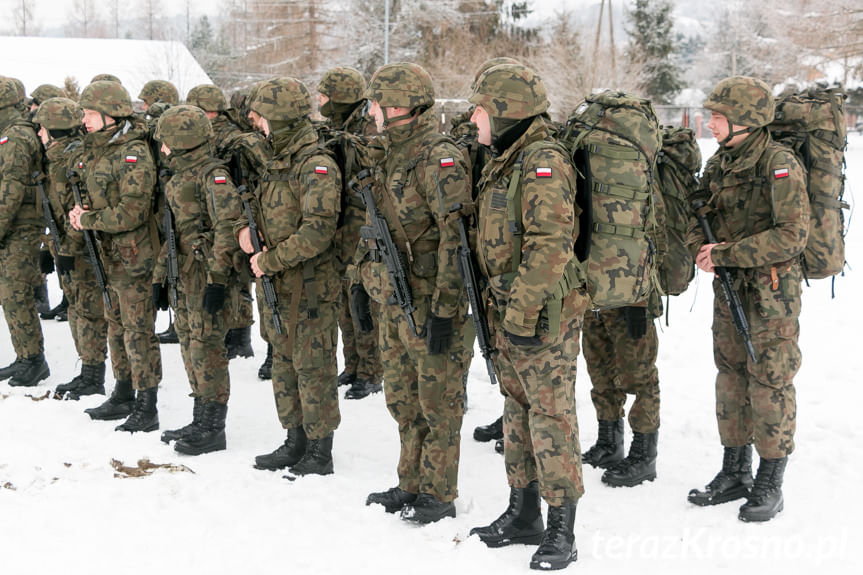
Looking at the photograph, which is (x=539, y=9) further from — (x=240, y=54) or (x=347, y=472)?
(x=347, y=472)

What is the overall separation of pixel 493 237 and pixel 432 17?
1369 inches

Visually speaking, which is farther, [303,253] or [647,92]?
[647,92]

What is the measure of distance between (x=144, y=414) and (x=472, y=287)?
11.4ft

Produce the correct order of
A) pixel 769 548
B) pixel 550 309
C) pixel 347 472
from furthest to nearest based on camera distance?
pixel 347 472
pixel 769 548
pixel 550 309

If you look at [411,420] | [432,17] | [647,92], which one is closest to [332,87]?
[411,420]

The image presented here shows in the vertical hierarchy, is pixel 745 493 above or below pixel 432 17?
below

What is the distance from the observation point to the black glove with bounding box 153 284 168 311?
5.87m

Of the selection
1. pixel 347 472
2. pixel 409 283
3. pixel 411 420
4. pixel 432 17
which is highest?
pixel 432 17

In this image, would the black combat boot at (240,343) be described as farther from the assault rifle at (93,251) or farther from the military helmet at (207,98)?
the military helmet at (207,98)

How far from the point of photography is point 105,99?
238 inches

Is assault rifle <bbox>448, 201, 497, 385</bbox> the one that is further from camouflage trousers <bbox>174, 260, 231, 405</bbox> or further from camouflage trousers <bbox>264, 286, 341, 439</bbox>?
camouflage trousers <bbox>174, 260, 231, 405</bbox>

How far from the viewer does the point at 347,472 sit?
5379 mm

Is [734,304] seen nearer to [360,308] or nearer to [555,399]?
[555,399]

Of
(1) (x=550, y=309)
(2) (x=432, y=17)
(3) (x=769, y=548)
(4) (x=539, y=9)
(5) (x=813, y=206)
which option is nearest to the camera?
(1) (x=550, y=309)
